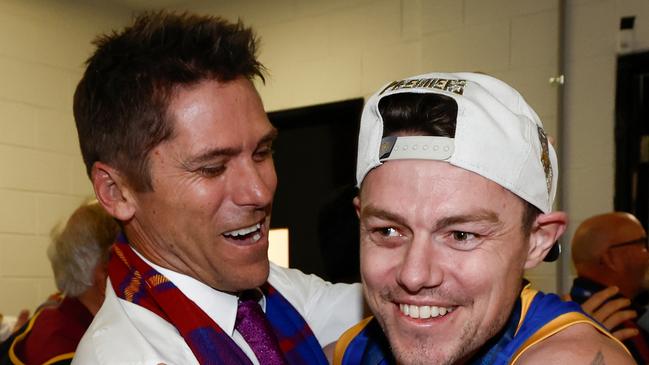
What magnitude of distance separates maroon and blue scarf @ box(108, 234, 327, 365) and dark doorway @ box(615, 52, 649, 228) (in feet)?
6.42

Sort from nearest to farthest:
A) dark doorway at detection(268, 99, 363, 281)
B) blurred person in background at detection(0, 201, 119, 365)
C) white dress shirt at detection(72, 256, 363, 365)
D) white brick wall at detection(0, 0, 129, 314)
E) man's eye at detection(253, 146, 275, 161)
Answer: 1. white dress shirt at detection(72, 256, 363, 365)
2. man's eye at detection(253, 146, 275, 161)
3. blurred person in background at detection(0, 201, 119, 365)
4. white brick wall at detection(0, 0, 129, 314)
5. dark doorway at detection(268, 99, 363, 281)

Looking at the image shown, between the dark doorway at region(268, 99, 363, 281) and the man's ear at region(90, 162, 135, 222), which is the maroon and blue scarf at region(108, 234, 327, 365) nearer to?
the man's ear at region(90, 162, 135, 222)

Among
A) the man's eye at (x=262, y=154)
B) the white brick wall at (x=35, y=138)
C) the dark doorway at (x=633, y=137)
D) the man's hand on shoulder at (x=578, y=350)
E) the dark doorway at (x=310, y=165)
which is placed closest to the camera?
the man's hand on shoulder at (x=578, y=350)

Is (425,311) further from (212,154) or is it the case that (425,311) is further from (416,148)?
(212,154)

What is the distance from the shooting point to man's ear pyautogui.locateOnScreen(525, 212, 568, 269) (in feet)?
3.77

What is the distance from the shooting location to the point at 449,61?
11.2 ft

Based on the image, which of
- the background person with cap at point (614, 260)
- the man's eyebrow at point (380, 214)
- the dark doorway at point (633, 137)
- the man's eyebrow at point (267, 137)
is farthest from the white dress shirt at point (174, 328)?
the dark doorway at point (633, 137)

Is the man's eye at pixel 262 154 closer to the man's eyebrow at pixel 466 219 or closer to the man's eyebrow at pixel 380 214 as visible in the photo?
the man's eyebrow at pixel 380 214

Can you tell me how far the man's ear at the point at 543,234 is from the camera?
1148 millimetres

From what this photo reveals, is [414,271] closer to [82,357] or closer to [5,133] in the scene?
[82,357]

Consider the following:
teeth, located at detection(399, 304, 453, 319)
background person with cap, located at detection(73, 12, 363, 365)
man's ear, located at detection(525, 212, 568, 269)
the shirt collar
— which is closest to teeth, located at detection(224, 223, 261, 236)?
background person with cap, located at detection(73, 12, 363, 365)

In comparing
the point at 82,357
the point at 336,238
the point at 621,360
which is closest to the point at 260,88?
the point at 336,238

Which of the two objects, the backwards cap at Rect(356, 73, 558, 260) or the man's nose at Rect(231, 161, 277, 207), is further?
the man's nose at Rect(231, 161, 277, 207)

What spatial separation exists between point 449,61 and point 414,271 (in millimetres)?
2555
